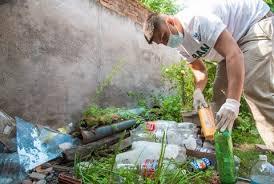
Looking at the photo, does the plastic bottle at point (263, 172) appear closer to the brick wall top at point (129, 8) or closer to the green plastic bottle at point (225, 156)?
the green plastic bottle at point (225, 156)

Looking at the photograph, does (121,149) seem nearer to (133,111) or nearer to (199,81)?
(199,81)

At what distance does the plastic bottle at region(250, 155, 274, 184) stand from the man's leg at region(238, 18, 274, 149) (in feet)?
0.85

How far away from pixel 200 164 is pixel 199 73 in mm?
1129

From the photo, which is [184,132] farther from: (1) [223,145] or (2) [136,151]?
(1) [223,145]

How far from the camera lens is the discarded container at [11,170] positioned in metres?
2.95

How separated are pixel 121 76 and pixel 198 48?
7.65 feet

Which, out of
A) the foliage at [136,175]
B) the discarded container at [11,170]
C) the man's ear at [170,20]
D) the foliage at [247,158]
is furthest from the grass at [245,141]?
the discarded container at [11,170]

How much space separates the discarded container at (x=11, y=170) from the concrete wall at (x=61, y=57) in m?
0.75

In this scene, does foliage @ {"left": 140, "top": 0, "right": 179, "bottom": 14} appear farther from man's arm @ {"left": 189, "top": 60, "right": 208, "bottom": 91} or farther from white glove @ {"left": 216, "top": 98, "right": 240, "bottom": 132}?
white glove @ {"left": 216, "top": 98, "right": 240, "bottom": 132}

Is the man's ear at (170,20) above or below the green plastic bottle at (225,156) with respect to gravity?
above

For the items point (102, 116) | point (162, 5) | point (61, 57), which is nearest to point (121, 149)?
point (102, 116)

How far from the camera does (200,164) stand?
3176 mm

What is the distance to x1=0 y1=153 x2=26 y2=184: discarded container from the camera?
9.68 ft

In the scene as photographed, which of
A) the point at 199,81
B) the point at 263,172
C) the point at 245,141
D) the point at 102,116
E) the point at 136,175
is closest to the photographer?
the point at 136,175
